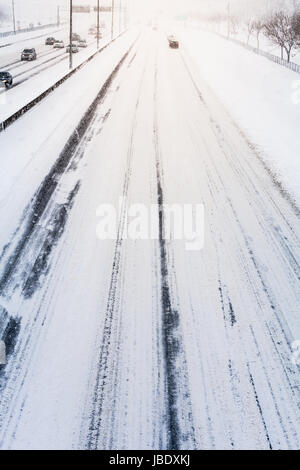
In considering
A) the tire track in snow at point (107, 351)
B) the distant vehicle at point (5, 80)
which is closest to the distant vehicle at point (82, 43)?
the distant vehicle at point (5, 80)

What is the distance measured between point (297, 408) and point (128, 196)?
24.1 feet

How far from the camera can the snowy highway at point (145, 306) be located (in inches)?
208

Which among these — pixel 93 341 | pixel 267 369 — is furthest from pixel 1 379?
pixel 267 369

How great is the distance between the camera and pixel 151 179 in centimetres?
1277

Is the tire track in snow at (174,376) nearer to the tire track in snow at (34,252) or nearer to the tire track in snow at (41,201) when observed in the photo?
the tire track in snow at (34,252)

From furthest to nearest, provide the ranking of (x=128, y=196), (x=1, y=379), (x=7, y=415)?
(x=128, y=196)
(x=1, y=379)
(x=7, y=415)

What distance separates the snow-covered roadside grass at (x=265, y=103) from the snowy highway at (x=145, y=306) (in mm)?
969

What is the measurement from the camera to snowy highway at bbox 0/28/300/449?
17.3ft

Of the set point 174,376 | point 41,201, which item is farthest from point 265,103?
point 174,376

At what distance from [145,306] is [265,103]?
63.8 feet

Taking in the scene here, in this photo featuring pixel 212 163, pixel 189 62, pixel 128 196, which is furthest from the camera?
pixel 189 62

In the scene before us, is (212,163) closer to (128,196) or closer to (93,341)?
(128,196)

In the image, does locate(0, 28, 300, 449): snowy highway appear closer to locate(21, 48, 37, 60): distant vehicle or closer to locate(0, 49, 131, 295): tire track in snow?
locate(0, 49, 131, 295): tire track in snow

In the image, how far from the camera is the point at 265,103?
77.4 ft
